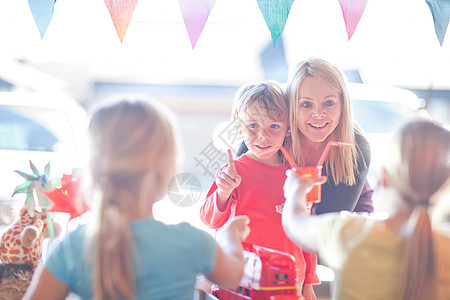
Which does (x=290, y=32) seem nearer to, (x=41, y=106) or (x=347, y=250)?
(x=41, y=106)

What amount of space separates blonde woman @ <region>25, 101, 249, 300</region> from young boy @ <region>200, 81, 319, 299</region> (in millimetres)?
461

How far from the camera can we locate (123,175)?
0.83m

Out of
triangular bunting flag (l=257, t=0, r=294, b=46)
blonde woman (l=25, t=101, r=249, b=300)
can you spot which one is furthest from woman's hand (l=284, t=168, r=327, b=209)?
triangular bunting flag (l=257, t=0, r=294, b=46)

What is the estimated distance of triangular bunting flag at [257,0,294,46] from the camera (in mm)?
1321

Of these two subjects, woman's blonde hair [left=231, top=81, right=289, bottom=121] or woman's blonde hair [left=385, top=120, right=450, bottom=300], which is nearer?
woman's blonde hair [left=385, top=120, right=450, bottom=300]

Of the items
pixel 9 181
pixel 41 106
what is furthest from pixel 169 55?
pixel 9 181

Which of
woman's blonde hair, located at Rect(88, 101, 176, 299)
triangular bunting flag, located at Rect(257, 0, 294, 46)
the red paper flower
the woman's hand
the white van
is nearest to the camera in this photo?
woman's blonde hair, located at Rect(88, 101, 176, 299)

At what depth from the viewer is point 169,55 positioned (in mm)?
8297

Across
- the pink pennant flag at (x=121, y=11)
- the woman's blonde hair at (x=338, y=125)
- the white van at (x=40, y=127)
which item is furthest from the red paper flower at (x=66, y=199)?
the white van at (x=40, y=127)

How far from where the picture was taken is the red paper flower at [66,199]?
3.91ft

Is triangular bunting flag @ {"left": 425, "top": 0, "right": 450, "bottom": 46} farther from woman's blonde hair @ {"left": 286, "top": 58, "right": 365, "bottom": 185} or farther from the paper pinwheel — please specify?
the paper pinwheel

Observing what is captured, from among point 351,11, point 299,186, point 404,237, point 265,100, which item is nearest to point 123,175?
point 299,186

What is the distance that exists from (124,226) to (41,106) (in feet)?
10.3

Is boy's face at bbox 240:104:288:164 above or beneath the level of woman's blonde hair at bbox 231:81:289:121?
beneath
